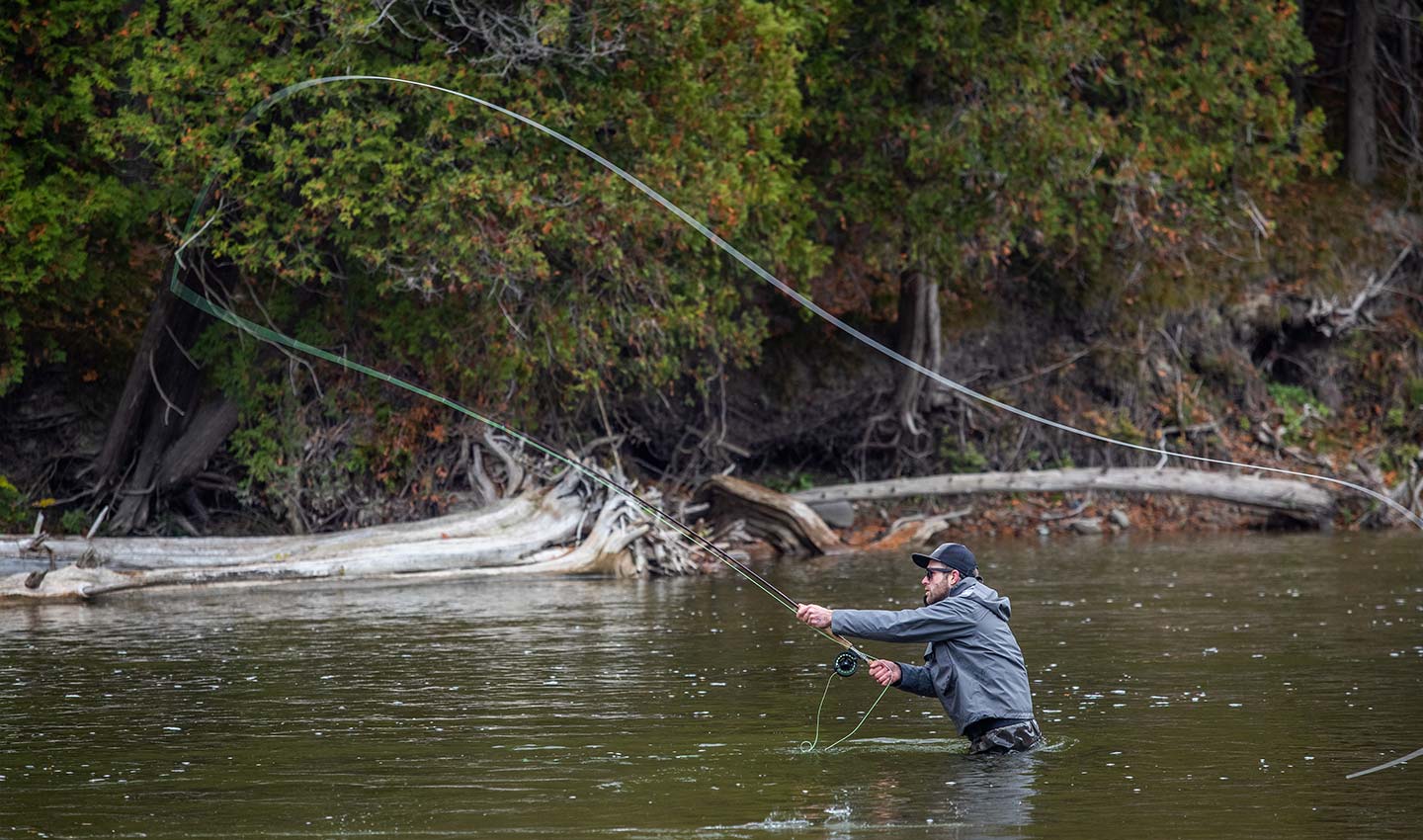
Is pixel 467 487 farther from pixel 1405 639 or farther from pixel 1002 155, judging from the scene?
pixel 1405 639

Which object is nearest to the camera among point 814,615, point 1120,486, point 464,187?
point 814,615

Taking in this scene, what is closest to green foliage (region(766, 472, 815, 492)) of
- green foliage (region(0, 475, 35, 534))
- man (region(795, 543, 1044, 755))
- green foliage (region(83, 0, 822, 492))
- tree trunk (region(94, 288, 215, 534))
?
green foliage (region(83, 0, 822, 492))

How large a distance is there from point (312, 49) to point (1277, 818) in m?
13.8

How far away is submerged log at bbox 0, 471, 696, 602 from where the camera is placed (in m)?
18.3

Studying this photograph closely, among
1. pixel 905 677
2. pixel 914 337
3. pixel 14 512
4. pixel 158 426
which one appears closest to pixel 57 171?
pixel 158 426

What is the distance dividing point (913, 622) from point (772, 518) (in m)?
12.5

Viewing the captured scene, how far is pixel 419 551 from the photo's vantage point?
19.1 metres

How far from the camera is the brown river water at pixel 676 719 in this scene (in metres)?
8.00

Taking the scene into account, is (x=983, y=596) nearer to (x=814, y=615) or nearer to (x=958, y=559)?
(x=958, y=559)

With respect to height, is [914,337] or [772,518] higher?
[914,337]

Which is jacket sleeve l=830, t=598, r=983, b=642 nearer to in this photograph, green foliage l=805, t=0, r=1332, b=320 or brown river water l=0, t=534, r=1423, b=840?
brown river water l=0, t=534, r=1423, b=840

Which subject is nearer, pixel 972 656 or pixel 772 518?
pixel 972 656

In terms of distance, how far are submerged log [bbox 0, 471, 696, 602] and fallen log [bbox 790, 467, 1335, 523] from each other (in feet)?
12.8

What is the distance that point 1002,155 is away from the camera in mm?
23062
